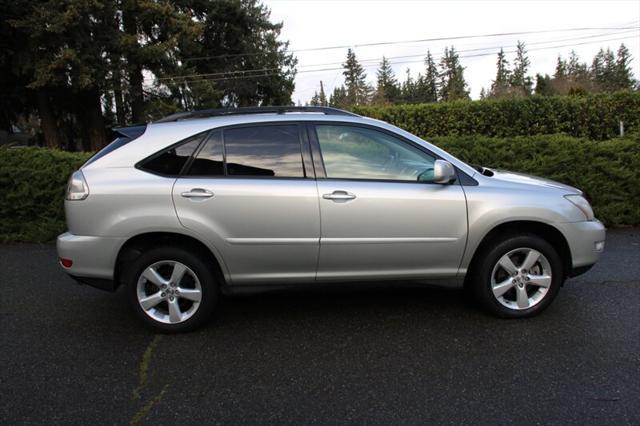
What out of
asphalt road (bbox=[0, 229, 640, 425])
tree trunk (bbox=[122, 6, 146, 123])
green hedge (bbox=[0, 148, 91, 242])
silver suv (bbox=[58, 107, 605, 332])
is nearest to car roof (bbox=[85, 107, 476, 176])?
silver suv (bbox=[58, 107, 605, 332])

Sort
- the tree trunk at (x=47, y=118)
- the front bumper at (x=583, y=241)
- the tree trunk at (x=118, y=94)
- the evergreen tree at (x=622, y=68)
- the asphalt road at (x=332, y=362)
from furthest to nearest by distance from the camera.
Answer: the evergreen tree at (x=622, y=68), the tree trunk at (x=47, y=118), the tree trunk at (x=118, y=94), the front bumper at (x=583, y=241), the asphalt road at (x=332, y=362)

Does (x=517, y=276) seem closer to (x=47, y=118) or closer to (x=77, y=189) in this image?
(x=77, y=189)

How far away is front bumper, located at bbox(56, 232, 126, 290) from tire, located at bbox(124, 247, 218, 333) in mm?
148

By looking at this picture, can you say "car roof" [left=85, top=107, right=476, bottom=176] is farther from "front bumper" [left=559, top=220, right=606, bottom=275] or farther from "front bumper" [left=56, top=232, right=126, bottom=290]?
"front bumper" [left=559, top=220, right=606, bottom=275]

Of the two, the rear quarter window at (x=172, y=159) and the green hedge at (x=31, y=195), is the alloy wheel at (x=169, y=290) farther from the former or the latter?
the green hedge at (x=31, y=195)

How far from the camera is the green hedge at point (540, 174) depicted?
6.69 m

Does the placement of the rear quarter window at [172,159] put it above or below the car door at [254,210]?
above

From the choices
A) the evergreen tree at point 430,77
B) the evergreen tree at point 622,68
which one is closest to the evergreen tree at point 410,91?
the evergreen tree at point 430,77

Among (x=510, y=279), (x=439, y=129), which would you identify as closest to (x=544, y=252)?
(x=510, y=279)

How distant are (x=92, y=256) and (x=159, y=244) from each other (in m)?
0.49

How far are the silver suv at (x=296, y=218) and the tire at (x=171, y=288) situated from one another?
11mm

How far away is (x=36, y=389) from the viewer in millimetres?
2916

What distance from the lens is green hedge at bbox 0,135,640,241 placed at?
669 centimetres

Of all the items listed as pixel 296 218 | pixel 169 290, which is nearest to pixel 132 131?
pixel 169 290
